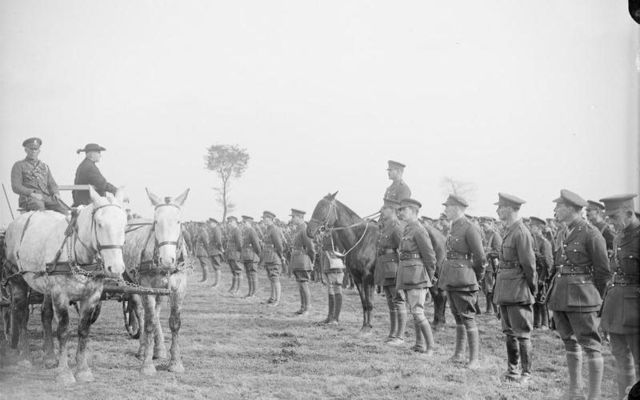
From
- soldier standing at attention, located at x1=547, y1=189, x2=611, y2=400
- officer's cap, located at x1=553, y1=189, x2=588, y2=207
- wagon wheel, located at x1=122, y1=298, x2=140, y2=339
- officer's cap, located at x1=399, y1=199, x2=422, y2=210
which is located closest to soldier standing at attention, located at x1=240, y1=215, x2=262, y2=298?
wagon wheel, located at x1=122, y1=298, x2=140, y2=339

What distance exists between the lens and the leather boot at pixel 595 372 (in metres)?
5.67

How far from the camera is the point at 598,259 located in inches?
225

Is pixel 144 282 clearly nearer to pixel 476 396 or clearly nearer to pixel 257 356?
pixel 257 356

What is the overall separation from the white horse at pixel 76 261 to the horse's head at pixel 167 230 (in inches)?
22.2

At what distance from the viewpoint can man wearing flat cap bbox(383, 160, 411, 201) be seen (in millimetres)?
10336

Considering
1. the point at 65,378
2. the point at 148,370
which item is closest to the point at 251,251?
the point at 148,370

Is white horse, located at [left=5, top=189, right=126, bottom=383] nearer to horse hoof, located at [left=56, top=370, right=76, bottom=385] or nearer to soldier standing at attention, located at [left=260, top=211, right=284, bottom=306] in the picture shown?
horse hoof, located at [left=56, top=370, right=76, bottom=385]

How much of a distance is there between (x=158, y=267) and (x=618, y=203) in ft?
19.1

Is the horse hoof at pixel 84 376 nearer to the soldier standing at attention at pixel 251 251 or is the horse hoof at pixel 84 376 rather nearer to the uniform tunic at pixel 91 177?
the uniform tunic at pixel 91 177

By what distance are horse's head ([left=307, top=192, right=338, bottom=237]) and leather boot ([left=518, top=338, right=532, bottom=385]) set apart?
17.7 feet

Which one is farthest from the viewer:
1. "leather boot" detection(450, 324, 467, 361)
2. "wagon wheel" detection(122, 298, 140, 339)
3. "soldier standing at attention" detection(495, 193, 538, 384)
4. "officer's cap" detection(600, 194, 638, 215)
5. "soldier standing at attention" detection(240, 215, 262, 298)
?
"soldier standing at attention" detection(240, 215, 262, 298)

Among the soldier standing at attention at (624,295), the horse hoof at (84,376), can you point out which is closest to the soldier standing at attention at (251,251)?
the horse hoof at (84,376)

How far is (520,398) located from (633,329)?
6.01ft

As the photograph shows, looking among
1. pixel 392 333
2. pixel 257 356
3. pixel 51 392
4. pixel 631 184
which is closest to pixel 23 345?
pixel 51 392
